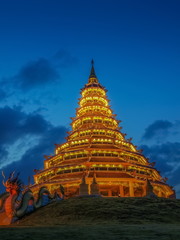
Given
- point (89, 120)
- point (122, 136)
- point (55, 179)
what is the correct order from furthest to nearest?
point (89, 120)
point (122, 136)
point (55, 179)

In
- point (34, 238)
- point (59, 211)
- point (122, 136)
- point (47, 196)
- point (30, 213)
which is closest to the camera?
point (34, 238)

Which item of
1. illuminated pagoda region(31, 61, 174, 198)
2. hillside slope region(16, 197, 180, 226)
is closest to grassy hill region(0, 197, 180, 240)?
hillside slope region(16, 197, 180, 226)

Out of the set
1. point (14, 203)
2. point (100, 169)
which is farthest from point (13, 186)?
point (100, 169)

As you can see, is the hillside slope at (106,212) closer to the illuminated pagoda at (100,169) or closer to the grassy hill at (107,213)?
the grassy hill at (107,213)

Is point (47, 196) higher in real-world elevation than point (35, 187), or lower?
lower

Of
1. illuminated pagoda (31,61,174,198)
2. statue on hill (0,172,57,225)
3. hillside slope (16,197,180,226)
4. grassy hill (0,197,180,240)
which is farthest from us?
illuminated pagoda (31,61,174,198)

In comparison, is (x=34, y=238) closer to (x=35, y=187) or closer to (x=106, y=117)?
(x=35, y=187)

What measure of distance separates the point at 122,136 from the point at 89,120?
402 inches

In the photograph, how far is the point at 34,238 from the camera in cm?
891

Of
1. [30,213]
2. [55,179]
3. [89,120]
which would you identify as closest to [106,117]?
[89,120]

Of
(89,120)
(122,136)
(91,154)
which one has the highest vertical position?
(89,120)

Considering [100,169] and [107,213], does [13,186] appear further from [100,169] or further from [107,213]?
[100,169]

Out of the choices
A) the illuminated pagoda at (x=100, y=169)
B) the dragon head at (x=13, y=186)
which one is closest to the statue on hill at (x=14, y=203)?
the dragon head at (x=13, y=186)

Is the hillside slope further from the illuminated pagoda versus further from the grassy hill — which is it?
the illuminated pagoda
